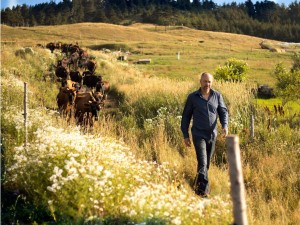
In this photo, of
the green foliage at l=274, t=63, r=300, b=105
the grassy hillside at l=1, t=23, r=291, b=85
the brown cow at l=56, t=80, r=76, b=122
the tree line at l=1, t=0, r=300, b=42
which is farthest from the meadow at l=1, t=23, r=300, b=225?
the tree line at l=1, t=0, r=300, b=42

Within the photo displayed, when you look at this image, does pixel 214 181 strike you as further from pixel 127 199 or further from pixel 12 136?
pixel 12 136

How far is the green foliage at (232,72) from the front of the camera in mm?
20328

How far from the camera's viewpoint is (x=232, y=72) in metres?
20.7

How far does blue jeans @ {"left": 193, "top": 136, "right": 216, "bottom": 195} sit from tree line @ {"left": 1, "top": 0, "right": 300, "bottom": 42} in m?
91.8

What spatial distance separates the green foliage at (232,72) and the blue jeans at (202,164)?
11929mm

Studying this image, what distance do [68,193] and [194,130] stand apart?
2461 millimetres

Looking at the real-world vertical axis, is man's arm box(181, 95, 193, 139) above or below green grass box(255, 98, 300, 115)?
above

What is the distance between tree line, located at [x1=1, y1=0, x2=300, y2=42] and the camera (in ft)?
332

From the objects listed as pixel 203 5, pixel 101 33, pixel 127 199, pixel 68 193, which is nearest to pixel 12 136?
pixel 68 193

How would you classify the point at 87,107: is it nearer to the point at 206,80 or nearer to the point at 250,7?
the point at 206,80

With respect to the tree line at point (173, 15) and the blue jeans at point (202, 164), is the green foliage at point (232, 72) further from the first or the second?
the tree line at point (173, 15)

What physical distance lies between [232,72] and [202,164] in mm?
14454

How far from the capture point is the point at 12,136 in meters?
7.73

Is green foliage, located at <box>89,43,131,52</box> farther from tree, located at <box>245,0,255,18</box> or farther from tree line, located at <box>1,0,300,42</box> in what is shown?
tree, located at <box>245,0,255,18</box>
